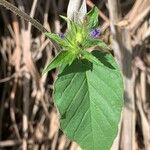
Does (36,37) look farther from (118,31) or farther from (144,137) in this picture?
(144,137)

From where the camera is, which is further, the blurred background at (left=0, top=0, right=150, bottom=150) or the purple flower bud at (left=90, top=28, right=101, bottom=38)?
the blurred background at (left=0, top=0, right=150, bottom=150)

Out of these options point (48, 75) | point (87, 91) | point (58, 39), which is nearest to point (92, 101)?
point (87, 91)

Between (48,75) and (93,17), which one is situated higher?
(93,17)

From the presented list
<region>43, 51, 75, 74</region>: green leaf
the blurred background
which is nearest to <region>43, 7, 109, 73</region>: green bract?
<region>43, 51, 75, 74</region>: green leaf

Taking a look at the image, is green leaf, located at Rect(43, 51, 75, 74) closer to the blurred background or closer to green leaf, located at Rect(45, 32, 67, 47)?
green leaf, located at Rect(45, 32, 67, 47)

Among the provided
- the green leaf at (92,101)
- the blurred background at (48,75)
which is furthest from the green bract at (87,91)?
the blurred background at (48,75)

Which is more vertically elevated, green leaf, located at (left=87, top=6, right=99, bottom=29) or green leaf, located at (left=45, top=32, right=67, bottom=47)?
green leaf, located at (left=87, top=6, right=99, bottom=29)

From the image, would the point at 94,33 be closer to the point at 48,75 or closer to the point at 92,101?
the point at 92,101
